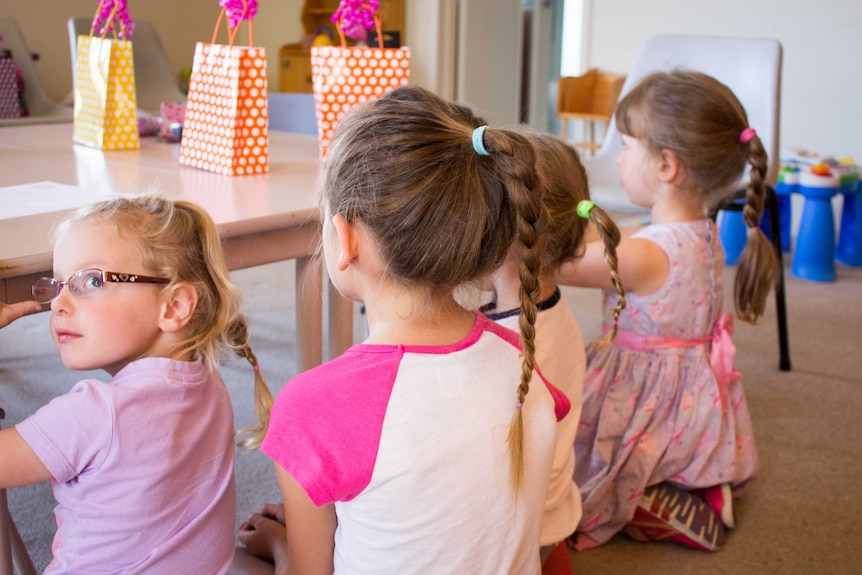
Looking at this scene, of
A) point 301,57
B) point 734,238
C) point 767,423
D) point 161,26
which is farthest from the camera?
point 301,57

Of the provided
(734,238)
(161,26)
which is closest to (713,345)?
(734,238)

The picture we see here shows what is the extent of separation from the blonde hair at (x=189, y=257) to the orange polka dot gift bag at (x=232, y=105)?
21.9 inches

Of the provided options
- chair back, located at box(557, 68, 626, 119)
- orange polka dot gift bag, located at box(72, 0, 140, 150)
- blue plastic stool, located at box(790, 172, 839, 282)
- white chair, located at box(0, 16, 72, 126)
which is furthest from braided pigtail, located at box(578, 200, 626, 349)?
chair back, located at box(557, 68, 626, 119)

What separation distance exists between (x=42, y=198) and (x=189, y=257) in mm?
405

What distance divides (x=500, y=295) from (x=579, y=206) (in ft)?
0.54

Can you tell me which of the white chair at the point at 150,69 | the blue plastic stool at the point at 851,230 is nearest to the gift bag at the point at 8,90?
the white chair at the point at 150,69

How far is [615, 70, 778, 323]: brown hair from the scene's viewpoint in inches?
61.6

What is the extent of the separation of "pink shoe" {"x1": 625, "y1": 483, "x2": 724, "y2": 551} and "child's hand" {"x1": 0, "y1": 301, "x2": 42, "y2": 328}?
1.09m

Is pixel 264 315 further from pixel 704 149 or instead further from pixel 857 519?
pixel 857 519

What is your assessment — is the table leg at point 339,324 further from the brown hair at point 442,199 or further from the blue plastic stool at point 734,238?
the blue plastic stool at point 734,238

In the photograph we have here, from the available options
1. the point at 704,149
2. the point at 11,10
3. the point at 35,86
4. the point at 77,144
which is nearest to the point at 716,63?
the point at 704,149

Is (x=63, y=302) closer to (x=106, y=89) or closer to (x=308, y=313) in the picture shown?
(x=308, y=313)

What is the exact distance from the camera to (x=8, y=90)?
3.20 metres

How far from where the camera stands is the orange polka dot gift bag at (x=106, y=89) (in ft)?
5.54
